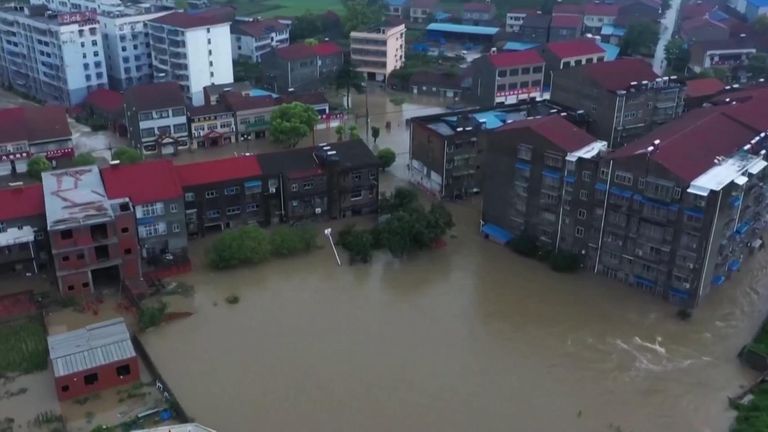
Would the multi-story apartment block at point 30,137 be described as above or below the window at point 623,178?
below

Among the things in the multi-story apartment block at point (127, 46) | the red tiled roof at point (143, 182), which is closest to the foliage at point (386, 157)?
the red tiled roof at point (143, 182)

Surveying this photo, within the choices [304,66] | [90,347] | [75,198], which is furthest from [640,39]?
[90,347]

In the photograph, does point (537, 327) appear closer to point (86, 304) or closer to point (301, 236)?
point (301, 236)

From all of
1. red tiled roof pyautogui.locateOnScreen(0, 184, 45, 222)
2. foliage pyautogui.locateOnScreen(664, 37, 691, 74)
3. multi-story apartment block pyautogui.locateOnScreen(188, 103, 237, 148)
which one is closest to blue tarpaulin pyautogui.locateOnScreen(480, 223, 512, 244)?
red tiled roof pyautogui.locateOnScreen(0, 184, 45, 222)

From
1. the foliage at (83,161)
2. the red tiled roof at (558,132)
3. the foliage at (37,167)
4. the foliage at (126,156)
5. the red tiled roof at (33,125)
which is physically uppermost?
the red tiled roof at (558,132)

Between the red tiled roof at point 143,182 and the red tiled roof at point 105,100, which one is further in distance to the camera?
the red tiled roof at point 105,100

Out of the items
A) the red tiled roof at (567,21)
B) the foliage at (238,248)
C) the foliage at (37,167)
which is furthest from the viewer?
the red tiled roof at (567,21)

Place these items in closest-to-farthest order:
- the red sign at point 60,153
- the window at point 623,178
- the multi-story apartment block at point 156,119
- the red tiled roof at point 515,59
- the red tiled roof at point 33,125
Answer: the window at point 623,178
the red tiled roof at point 33,125
the red sign at point 60,153
the multi-story apartment block at point 156,119
the red tiled roof at point 515,59

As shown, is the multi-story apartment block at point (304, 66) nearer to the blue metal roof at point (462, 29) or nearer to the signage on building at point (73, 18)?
the signage on building at point (73, 18)
